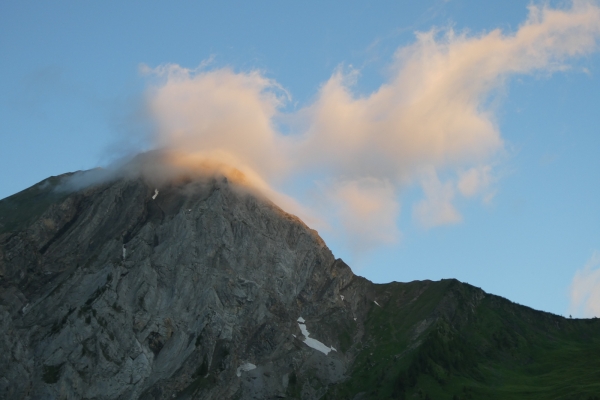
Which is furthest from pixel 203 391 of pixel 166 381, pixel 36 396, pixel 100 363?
pixel 36 396

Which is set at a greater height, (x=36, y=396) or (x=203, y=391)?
(x=203, y=391)

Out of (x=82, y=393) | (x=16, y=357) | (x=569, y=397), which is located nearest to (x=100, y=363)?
(x=82, y=393)

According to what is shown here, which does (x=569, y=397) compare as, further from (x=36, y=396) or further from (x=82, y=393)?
(x=36, y=396)

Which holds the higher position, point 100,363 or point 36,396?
point 100,363

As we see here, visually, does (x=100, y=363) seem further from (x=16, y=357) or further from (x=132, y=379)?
(x=16, y=357)

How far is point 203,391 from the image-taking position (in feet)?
649

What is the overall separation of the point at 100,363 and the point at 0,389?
27.6 m

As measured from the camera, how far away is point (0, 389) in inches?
7343

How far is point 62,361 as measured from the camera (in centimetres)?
19812

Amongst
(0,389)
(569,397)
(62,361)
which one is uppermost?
(569,397)

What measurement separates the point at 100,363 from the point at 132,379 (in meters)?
10.9

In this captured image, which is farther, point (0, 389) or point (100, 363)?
point (100, 363)

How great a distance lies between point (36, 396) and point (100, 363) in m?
19.7

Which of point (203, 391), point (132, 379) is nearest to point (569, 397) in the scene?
point (203, 391)
